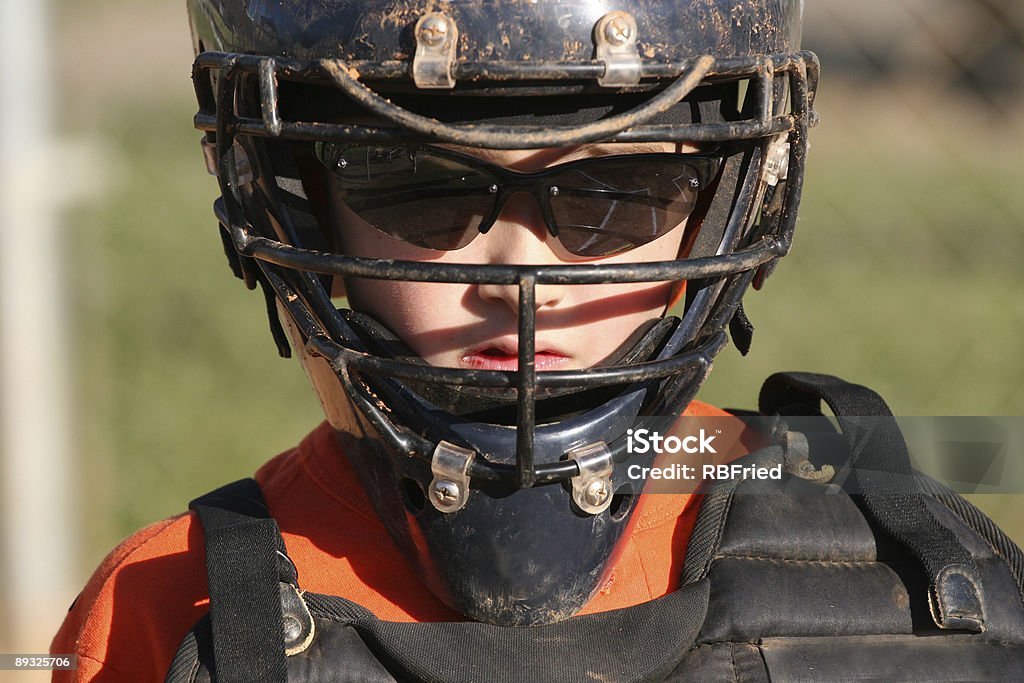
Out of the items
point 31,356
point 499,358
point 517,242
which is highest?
point 517,242

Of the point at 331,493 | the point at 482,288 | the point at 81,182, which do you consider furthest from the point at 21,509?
the point at 482,288

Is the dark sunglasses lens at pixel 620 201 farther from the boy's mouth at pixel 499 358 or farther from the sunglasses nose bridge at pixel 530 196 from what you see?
the boy's mouth at pixel 499 358

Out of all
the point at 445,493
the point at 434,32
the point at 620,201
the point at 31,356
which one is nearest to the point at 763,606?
the point at 445,493

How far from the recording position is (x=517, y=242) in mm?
1448

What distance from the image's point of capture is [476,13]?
133 cm

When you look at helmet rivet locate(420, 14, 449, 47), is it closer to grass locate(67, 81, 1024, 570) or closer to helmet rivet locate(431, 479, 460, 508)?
helmet rivet locate(431, 479, 460, 508)

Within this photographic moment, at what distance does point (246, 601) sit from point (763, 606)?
62 cm

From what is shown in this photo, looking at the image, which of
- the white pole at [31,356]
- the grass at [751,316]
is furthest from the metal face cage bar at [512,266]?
the grass at [751,316]

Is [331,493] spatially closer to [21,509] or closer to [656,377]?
[656,377]

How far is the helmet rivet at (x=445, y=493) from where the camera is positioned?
142 cm

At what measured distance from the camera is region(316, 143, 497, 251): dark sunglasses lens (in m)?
1.41

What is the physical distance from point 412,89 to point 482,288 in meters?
0.26

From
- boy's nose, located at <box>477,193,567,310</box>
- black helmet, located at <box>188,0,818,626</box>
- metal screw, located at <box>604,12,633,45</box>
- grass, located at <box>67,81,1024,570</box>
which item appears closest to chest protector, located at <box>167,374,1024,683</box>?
black helmet, located at <box>188,0,818,626</box>

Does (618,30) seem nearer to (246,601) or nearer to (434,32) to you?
(434,32)
